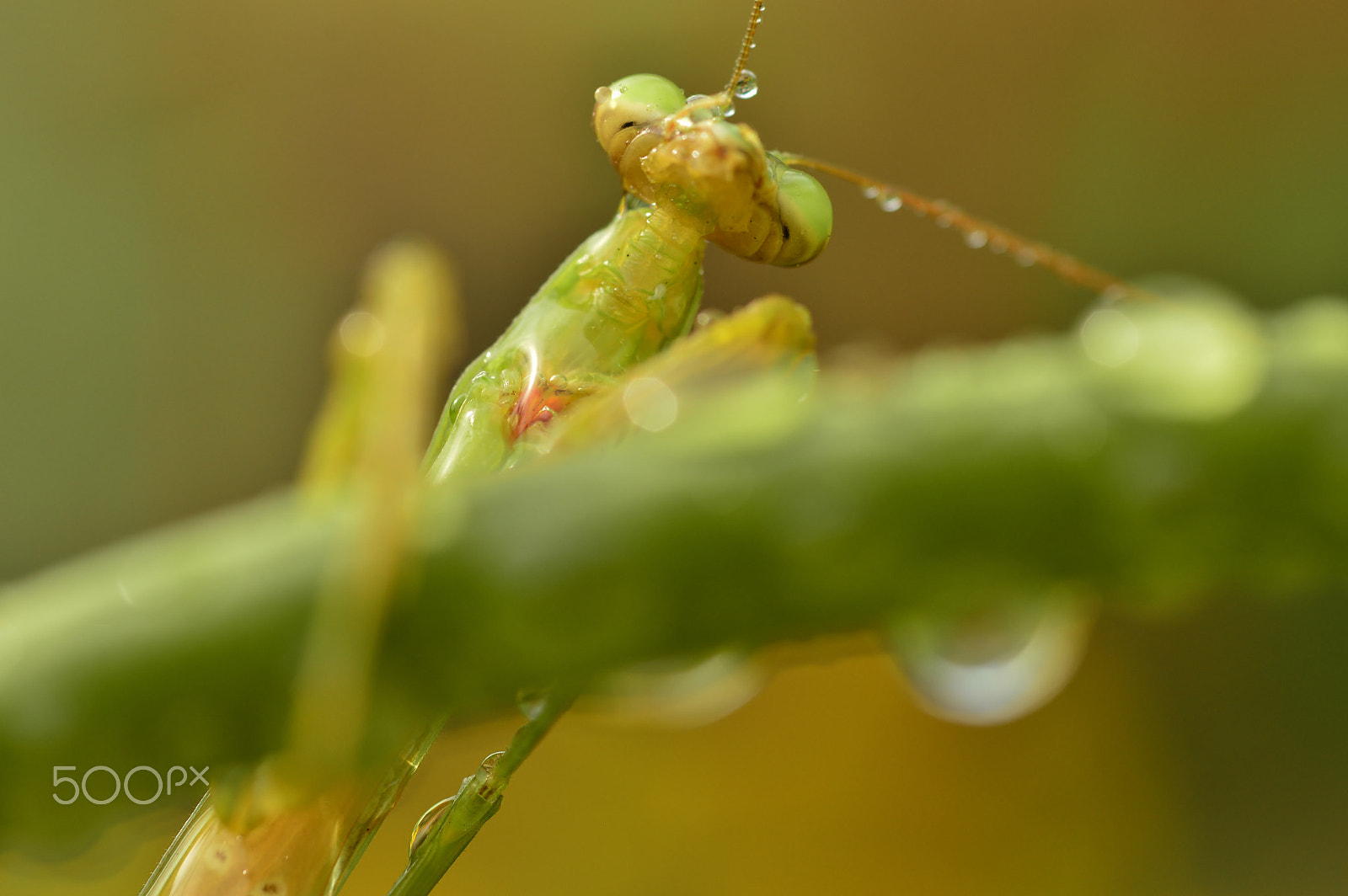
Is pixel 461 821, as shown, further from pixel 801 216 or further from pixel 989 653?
pixel 801 216

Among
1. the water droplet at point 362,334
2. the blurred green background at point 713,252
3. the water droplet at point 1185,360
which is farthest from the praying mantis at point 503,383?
the blurred green background at point 713,252

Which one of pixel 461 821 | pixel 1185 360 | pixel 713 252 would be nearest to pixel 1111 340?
pixel 1185 360

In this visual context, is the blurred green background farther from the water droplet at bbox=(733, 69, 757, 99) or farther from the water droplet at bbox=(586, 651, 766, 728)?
the water droplet at bbox=(586, 651, 766, 728)

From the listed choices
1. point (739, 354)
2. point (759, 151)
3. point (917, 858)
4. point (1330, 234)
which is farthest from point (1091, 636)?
point (739, 354)

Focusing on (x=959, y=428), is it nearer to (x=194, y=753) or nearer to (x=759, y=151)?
(x=194, y=753)

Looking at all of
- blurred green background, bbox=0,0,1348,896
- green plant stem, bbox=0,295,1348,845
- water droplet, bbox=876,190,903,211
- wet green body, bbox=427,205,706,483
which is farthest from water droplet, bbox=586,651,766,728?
blurred green background, bbox=0,0,1348,896

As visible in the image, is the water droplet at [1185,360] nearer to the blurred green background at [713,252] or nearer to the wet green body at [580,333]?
the wet green body at [580,333]

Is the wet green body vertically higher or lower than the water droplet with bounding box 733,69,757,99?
lower
